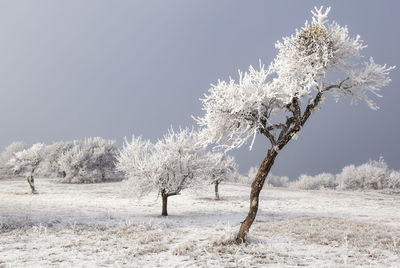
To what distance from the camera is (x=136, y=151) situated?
28.3 m

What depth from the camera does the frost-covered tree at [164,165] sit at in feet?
88.6

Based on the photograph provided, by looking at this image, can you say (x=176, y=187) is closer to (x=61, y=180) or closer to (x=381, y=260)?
(x=381, y=260)

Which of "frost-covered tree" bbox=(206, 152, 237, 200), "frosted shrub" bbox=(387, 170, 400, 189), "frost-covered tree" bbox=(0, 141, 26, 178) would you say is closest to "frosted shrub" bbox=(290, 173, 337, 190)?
"frosted shrub" bbox=(387, 170, 400, 189)

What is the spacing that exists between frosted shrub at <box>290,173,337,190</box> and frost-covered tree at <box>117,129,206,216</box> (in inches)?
2532

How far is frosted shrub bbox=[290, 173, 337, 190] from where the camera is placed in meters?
86.0

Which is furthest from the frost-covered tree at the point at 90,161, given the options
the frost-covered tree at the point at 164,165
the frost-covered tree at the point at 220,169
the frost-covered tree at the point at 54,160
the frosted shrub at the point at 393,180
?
the frosted shrub at the point at 393,180

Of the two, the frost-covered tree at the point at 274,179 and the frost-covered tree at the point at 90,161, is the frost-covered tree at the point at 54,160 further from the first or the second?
the frost-covered tree at the point at 274,179

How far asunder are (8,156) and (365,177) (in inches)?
3416

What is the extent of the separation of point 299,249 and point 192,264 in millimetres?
5209

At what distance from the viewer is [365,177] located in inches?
2815

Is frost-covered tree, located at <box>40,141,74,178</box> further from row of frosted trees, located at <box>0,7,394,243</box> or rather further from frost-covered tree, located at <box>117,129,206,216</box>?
row of frosted trees, located at <box>0,7,394,243</box>

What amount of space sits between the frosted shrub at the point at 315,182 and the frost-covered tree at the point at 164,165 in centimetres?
6432

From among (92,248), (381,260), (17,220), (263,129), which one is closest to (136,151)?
(17,220)

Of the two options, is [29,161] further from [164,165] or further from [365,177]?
[365,177]
